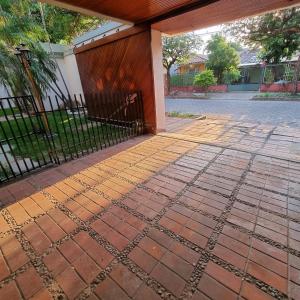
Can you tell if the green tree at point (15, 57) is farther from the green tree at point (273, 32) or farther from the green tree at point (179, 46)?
the green tree at point (179, 46)

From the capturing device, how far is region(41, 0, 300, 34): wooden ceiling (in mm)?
3097

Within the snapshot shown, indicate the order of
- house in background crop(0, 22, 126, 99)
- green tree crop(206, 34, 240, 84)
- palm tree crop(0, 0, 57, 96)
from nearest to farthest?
palm tree crop(0, 0, 57, 96) → house in background crop(0, 22, 126, 99) → green tree crop(206, 34, 240, 84)

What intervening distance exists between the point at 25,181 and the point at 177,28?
4.32m

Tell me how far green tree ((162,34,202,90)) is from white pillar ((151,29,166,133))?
13520mm

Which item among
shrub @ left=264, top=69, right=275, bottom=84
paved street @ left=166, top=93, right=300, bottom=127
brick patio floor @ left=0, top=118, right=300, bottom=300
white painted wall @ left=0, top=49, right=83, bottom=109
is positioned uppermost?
white painted wall @ left=0, top=49, right=83, bottom=109

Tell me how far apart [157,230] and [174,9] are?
12.1 ft

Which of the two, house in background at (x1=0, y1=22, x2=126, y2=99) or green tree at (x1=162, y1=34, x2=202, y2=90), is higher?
green tree at (x1=162, y1=34, x2=202, y2=90)

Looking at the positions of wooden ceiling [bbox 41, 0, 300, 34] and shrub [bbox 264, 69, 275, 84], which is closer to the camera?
wooden ceiling [bbox 41, 0, 300, 34]

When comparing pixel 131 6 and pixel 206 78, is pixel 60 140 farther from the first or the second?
pixel 206 78

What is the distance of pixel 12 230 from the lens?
1935 mm

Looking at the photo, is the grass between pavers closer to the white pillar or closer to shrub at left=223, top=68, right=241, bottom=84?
the white pillar

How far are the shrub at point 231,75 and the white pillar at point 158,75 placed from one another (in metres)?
14.9

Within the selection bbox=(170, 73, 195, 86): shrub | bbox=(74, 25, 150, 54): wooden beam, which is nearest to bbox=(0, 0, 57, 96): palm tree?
bbox=(74, 25, 150, 54): wooden beam

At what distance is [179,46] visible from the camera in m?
16.4
